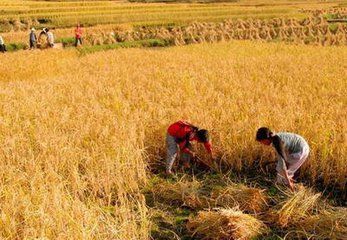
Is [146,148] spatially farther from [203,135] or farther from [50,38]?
[50,38]

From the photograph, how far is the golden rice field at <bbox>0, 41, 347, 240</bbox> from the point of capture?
4168 millimetres

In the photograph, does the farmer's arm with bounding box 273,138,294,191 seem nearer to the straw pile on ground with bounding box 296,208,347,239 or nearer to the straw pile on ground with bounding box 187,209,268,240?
the straw pile on ground with bounding box 296,208,347,239

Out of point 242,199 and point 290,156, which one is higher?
point 290,156

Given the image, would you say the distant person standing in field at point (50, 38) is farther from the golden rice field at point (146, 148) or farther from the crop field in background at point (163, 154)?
the golden rice field at point (146, 148)

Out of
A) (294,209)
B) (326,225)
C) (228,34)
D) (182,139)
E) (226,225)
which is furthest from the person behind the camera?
(228,34)

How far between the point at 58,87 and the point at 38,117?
317cm

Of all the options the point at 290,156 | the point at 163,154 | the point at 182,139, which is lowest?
the point at 163,154

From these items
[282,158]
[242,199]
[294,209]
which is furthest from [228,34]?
[294,209]

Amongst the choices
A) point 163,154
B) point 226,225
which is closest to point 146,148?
point 163,154

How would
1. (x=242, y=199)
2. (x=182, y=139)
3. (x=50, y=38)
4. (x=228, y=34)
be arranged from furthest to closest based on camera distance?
(x=228, y=34) < (x=50, y=38) < (x=182, y=139) < (x=242, y=199)

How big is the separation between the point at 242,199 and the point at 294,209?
1.83ft

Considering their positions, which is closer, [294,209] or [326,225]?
[326,225]

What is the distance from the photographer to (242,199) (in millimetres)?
4840

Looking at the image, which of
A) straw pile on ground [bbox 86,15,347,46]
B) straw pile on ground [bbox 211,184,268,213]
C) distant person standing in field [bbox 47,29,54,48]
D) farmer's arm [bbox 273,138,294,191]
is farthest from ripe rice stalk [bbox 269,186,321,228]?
straw pile on ground [bbox 86,15,347,46]
